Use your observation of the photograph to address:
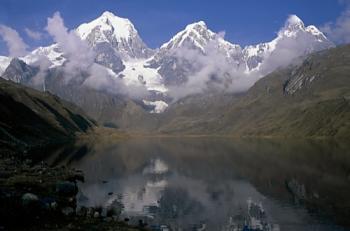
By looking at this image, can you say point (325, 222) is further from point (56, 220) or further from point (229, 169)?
point (229, 169)

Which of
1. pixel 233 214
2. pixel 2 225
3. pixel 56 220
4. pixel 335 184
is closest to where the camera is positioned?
pixel 2 225

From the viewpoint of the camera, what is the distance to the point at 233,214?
6519 cm

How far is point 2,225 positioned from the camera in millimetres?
A: 35938

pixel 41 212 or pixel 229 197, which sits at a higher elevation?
pixel 229 197

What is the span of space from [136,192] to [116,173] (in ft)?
112

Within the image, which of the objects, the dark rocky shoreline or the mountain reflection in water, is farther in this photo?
the mountain reflection in water

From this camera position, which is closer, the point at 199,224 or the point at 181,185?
the point at 199,224

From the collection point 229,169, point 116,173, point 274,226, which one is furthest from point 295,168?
point 274,226

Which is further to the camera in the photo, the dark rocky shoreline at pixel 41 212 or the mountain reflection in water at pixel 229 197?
the mountain reflection in water at pixel 229 197

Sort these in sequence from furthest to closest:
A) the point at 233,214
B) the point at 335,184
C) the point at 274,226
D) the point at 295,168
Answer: the point at 295,168 < the point at 335,184 < the point at 233,214 < the point at 274,226

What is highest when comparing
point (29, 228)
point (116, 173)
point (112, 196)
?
point (116, 173)

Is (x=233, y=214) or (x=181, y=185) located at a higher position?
(x=181, y=185)

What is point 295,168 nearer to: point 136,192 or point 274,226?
point 136,192

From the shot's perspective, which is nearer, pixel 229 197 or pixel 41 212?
pixel 41 212
